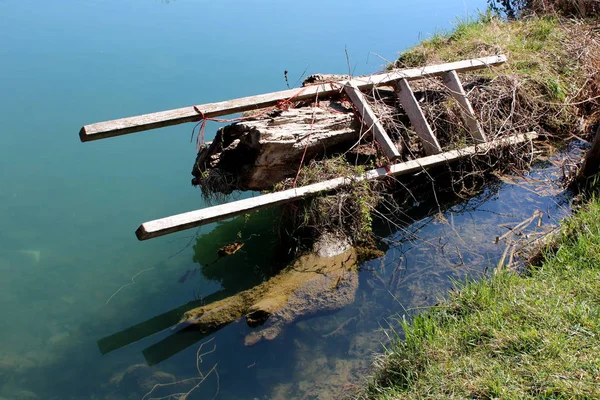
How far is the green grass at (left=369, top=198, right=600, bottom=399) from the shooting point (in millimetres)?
2861

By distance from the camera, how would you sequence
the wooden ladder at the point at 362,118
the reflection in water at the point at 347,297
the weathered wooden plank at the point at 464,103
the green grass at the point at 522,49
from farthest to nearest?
the green grass at the point at 522,49
the weathered wooden plank at the point at 464,103
the wooden ladder at the point at 362,118
the reflection in water at the point at 347,297

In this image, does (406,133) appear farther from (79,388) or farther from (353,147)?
(79,388)

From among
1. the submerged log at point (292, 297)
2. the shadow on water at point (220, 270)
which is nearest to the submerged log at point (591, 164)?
the submerged log at point (292, 297)

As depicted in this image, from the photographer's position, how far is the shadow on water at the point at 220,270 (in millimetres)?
4250

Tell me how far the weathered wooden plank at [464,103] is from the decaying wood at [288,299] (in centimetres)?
207

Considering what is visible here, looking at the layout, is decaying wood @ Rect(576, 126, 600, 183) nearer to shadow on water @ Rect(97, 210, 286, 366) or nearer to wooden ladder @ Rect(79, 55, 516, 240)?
wooden ladder @ Rect(79, 55, 516, 240)

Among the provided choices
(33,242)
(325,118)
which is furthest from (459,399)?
(33,242)

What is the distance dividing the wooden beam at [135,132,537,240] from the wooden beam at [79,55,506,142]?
0.80m

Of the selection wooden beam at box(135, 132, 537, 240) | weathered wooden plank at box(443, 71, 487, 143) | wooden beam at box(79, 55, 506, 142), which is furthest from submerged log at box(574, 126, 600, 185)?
wooden beam at box(79, 55, 506, 142)

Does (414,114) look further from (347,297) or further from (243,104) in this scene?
(347,297)

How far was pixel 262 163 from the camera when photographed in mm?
4766

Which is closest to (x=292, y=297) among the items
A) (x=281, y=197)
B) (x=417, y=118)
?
(x=281, y=197)

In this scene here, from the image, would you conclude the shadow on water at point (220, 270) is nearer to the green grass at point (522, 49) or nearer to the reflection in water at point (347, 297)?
the reflection in water at point (347, 297)

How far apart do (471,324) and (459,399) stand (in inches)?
24.1
